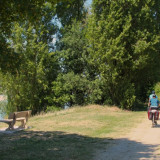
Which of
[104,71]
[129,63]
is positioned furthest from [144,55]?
[104,71]

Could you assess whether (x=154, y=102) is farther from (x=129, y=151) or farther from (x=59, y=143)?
(x=59, y=143)

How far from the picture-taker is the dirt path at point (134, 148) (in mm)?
7035

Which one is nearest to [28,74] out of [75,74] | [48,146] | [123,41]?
[75,74]

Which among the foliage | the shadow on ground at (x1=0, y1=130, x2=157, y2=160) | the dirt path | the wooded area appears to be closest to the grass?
the shadow on ground at (x1=0, y1=130, x2=157, y2=160)

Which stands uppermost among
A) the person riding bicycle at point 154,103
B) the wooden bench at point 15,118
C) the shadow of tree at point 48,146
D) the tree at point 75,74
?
the tree at point 75,74

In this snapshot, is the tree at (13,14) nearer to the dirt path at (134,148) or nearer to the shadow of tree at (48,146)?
the shadow of tree at (48,146)

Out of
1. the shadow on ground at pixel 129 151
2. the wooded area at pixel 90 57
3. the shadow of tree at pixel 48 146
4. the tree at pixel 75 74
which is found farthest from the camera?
the tree at pixel 75 74

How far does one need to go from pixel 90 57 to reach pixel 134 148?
679 inches

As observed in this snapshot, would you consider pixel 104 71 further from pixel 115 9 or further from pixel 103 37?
pixel 115 9

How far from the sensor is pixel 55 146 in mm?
8508

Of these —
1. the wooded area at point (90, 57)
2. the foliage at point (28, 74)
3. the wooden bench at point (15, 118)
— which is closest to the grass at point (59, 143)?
the wooden bench at point (15, 118)

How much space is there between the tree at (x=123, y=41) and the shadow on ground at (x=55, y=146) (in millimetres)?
12114

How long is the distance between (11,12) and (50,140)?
489cm

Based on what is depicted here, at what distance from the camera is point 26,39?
28.2m
